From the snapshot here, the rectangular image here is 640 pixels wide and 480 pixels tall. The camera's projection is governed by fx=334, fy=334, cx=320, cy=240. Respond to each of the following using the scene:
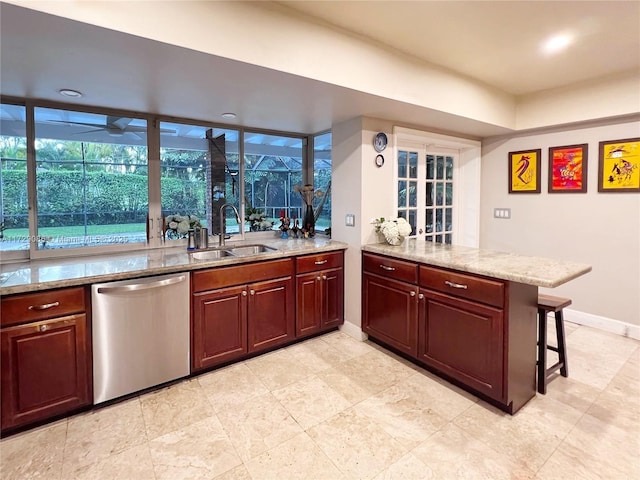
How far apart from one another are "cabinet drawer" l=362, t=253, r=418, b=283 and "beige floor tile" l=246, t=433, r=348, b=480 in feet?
4.49

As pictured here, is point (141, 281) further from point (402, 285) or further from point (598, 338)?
point (598, 338)

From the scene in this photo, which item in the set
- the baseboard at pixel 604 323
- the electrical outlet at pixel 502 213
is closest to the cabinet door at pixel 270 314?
the electrical outlet at pixel 502 213

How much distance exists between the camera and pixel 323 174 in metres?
4.03

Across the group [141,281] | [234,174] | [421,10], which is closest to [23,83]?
[141,281]

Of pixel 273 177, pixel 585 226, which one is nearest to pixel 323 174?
pixel 273 177

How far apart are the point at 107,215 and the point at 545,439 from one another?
357cm

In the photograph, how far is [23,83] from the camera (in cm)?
222

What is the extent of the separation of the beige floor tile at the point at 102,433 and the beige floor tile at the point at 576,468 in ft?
7.00

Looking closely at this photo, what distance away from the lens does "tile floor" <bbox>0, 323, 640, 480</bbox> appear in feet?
5.47

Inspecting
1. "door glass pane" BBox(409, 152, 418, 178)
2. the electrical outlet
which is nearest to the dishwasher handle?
"door glass pane" BBox(409, 152, 418, 178)

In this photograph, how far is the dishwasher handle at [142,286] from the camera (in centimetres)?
210

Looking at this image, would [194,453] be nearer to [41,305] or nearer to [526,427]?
[41,305]

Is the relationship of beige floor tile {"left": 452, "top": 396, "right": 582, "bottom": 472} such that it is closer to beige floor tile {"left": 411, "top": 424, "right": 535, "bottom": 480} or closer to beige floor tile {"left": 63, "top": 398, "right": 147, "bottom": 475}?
beige floor tile {"left": 411, "top": 424, "right": 535, "bottom": 480}

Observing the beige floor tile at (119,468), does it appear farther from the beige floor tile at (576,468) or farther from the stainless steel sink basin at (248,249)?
the beige floor tile at (576,468)
